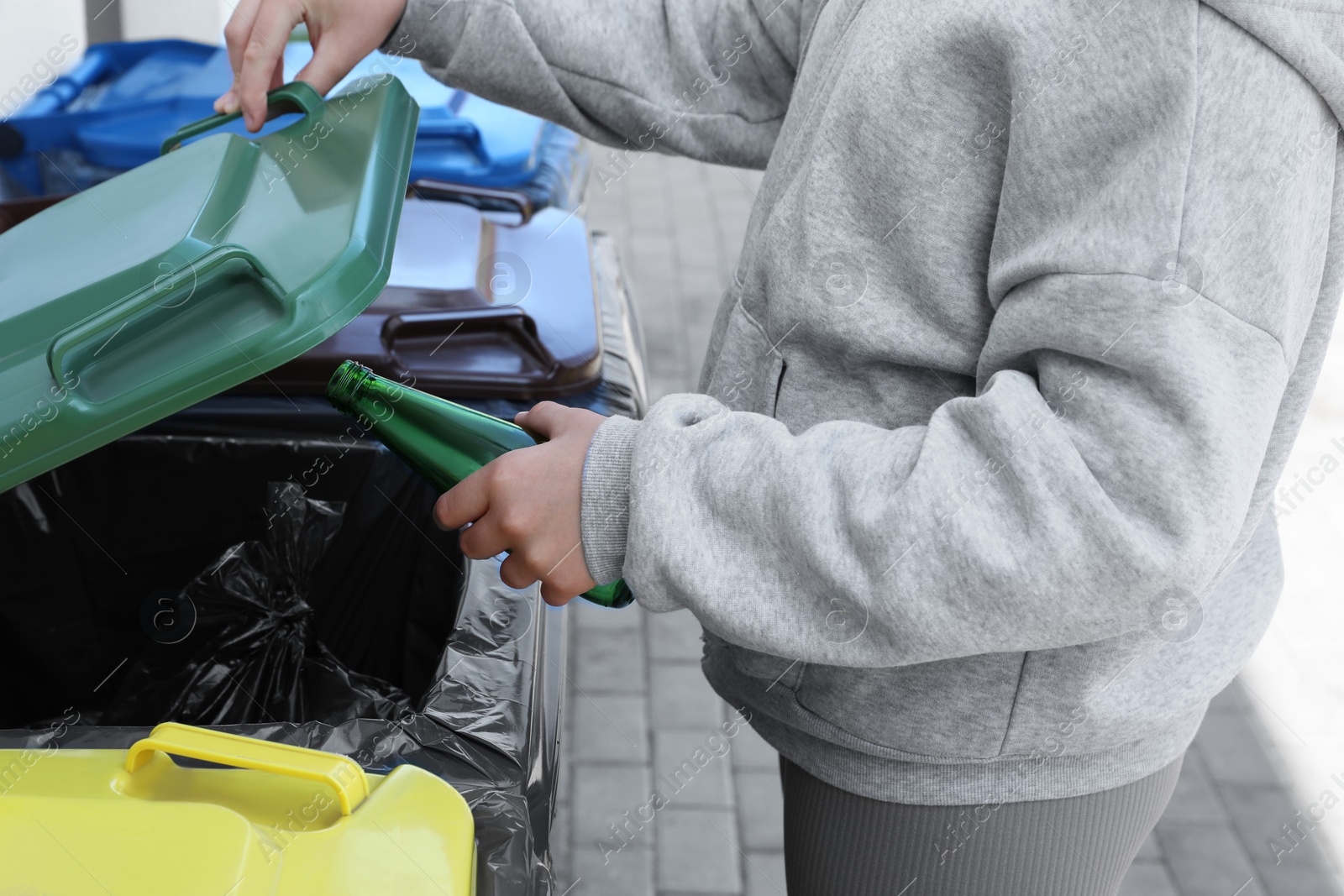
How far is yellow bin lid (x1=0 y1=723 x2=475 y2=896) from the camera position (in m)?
0.63

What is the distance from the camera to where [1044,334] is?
660 mm

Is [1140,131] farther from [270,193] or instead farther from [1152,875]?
[1152,875]

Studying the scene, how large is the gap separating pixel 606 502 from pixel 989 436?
27 cm

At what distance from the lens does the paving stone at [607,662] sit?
2.50m

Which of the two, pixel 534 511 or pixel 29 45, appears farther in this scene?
pixel 29 45

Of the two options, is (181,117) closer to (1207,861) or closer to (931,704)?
(931,704)

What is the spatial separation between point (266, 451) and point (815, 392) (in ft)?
2.44

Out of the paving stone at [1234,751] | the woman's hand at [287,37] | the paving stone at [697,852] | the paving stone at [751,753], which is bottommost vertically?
the paving stone at [1234,751]

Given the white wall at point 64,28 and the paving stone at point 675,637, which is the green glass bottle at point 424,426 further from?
the paving stone at point 675,637

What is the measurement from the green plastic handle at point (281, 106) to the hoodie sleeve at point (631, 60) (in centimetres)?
10

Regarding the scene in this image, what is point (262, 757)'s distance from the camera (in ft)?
2.40

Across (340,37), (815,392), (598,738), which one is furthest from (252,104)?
(598,738)

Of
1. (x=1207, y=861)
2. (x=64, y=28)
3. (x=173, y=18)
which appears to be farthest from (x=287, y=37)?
(x=173, y=18)

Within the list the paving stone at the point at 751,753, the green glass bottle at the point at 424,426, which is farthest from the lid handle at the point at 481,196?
the paving stone at the point at 751,753
